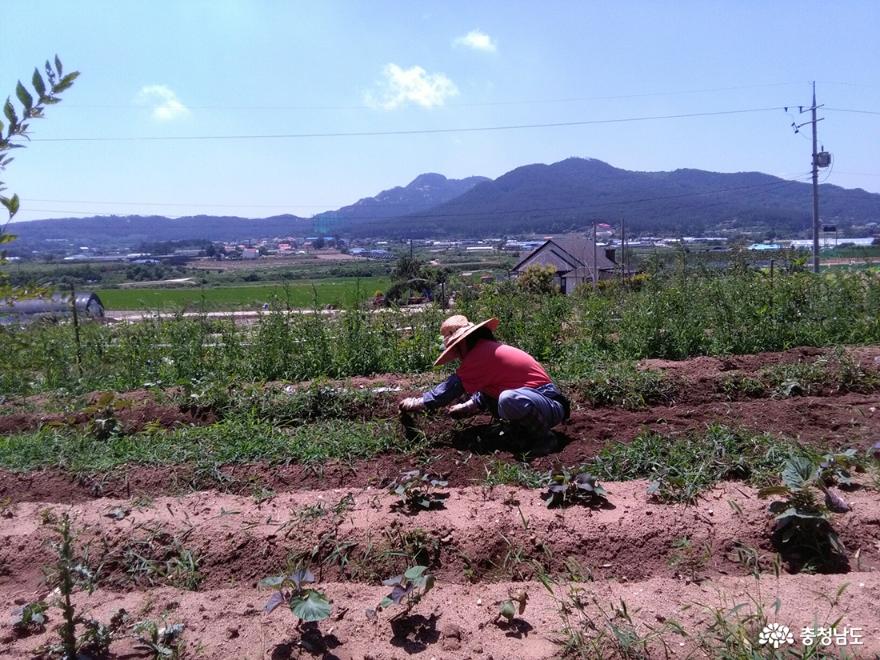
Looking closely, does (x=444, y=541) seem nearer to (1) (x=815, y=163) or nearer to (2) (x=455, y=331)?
(2) (x=455, y=331)

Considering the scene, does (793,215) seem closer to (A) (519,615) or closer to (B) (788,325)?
(B) (788,325)

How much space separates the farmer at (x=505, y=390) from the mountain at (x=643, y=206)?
54.8 metres

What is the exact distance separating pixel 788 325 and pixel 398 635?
7.01m

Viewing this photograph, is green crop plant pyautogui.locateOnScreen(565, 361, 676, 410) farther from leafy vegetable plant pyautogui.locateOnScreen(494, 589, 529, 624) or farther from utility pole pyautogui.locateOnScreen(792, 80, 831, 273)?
utility pole pyautogui.locateOnScreen(792, 80, 831, 273)

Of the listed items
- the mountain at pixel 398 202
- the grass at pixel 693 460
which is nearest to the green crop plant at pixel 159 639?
the grass at pixel 693 460

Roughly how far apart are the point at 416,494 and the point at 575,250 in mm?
31498

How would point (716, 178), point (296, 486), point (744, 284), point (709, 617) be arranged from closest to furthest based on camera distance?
point (709, 617) → point (296, 486) → point (744, 284) → point (716, 178)

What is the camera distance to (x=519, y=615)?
123 inches

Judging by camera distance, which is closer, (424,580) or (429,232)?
(424,580)

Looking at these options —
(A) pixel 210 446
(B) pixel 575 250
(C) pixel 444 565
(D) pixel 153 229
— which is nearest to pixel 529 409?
(C) pixel 444 565

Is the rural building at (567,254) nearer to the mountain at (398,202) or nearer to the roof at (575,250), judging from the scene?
the roof at (575,250)

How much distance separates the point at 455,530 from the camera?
368 centimetres

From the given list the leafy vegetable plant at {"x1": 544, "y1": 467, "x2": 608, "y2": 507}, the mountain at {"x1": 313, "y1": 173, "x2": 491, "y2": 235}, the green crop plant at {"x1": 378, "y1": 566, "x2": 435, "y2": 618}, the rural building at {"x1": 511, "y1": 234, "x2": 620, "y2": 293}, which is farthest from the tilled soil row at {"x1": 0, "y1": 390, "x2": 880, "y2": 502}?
the mountain at {"x1": 313, "y1": 173, "x2": 491, "y2": 235}

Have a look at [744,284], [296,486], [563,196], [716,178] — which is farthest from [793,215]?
[296,486]
